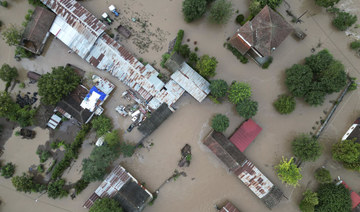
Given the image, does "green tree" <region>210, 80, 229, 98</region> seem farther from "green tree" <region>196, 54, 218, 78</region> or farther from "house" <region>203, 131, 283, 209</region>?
"house" <region>203, 131, 283, 209</region>

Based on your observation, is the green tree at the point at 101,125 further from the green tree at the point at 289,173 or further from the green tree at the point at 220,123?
the green tree at the point at 289,173

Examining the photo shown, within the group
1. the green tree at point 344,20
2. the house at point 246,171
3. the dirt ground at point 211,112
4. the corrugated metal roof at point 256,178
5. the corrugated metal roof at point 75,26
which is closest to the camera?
the corrugated metal roof at point 75,26

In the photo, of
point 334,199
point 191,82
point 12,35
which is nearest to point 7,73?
point 12,35

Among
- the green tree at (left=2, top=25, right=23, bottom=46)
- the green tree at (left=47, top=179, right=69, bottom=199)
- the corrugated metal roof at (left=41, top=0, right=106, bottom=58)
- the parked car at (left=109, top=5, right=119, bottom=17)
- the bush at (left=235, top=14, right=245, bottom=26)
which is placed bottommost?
the green tree at (left=47, top=179, right=69, bottom=199)

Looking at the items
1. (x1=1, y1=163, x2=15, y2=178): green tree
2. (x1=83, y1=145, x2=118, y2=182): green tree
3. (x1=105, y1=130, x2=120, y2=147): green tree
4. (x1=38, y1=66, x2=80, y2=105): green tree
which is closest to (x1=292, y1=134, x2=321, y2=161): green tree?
(x1=105, y1=130, x2=120, y2=147): green tree

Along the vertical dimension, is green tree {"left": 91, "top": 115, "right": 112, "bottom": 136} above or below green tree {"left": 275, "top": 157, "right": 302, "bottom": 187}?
below

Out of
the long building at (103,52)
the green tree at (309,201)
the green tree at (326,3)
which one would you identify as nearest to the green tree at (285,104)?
the green tree at (309,201)
